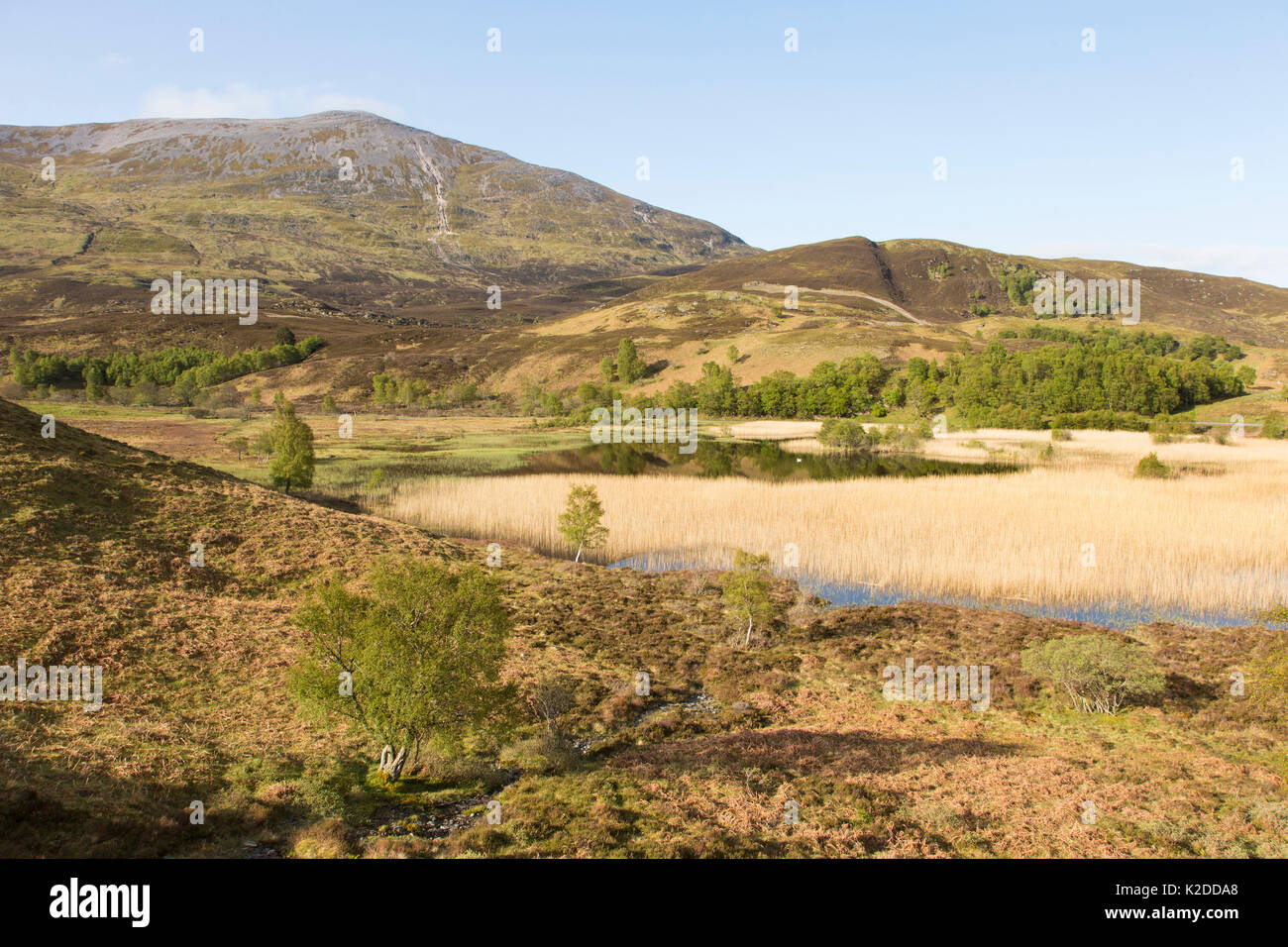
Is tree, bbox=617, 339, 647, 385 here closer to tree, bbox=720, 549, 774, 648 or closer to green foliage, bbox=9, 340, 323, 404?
green foliage, bbox=9, 340, 323, 404

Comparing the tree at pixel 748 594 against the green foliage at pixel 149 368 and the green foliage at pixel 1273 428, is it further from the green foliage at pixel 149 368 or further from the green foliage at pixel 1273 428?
the green foliage at pixel 149 368

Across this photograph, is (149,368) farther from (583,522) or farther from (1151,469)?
(1151,469)

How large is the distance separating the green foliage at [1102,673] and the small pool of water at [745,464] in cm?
4466

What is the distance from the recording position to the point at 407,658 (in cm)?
1409

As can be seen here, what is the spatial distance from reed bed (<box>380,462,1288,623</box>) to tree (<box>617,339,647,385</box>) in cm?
9395

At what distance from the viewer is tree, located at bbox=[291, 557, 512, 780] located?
13.9 metres

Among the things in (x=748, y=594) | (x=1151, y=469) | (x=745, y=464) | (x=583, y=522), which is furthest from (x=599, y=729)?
(x=745, y=464)

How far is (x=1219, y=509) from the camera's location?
138 feet

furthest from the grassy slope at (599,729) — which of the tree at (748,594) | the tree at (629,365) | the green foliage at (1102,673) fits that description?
the tree at (629,365)

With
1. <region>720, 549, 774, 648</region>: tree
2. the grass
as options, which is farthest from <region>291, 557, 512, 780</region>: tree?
the grass

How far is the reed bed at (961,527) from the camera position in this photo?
3231 centimetres

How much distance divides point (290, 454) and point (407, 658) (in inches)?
1436

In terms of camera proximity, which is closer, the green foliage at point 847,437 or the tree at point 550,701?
the tree at point 550,701
